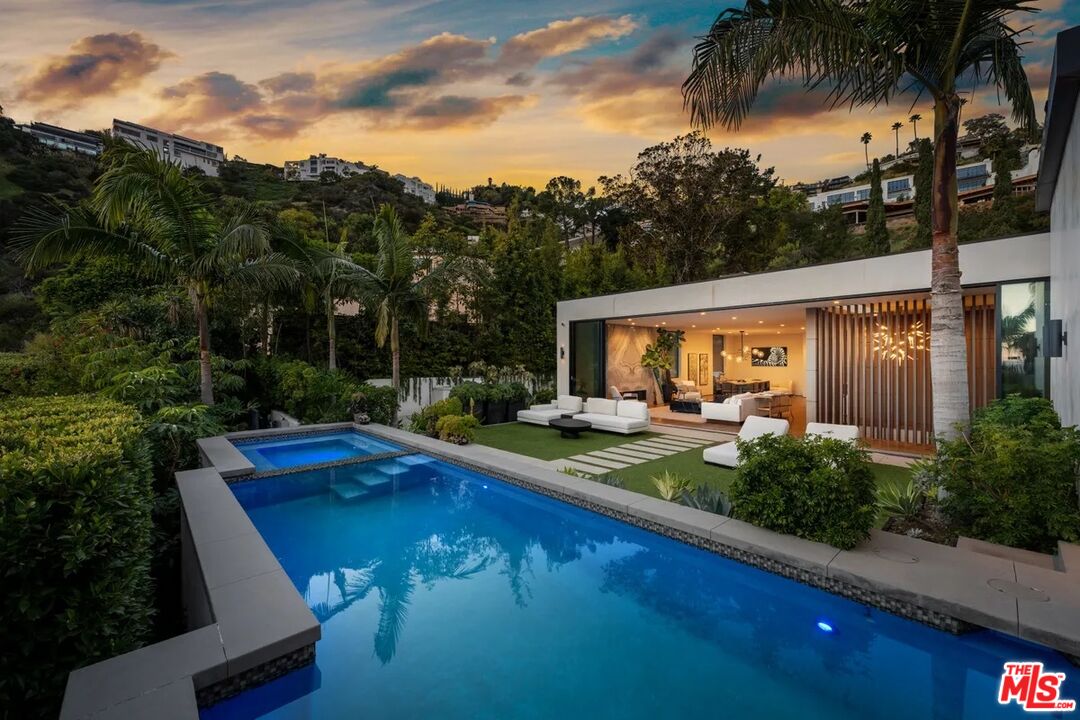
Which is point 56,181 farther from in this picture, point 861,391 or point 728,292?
point 861,391

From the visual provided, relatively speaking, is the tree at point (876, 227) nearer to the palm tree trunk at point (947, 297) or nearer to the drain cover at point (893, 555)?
the palm tree trunk at point (947, 297)

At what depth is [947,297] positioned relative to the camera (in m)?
4.89

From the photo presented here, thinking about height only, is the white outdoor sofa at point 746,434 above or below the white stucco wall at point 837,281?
below

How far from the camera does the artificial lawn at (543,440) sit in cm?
924

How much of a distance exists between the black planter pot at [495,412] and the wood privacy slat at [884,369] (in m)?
7.65

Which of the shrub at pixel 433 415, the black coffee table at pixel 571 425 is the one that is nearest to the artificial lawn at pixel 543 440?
the black coffee table at pixel 571 425

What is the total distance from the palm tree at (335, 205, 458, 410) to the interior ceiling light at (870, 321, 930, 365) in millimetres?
9540

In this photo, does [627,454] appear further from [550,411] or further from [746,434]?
[550,411]

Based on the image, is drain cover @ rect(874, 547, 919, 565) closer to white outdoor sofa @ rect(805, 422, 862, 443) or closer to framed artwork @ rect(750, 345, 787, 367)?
white outdoor sofa @ rect(805, 422, 862, 443)

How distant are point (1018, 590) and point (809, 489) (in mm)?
1418

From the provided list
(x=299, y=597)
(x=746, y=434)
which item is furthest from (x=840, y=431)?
(x=299, y=597)

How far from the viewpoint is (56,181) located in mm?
21766

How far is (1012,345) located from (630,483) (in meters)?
5.99

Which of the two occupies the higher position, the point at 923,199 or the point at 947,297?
the point at 923,199
